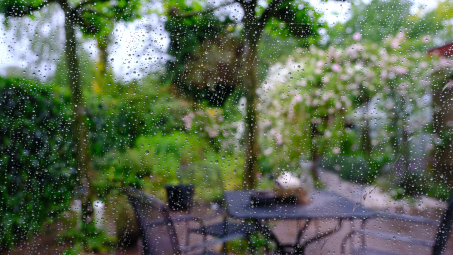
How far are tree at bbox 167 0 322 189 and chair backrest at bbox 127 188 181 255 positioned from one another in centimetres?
39

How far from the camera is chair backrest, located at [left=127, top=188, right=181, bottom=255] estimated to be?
115cm

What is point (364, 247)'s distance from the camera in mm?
1116

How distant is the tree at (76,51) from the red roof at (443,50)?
53.7 inches

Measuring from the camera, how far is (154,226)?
3.80ft

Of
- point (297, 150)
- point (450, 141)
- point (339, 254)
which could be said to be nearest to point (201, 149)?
point (297, 150)

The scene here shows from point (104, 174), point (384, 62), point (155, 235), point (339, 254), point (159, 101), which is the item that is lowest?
point (339, 254)

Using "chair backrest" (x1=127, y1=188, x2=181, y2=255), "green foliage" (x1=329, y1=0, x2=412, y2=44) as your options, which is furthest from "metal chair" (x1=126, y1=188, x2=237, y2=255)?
"green foliage" (x1=329, y1=0, x2=412, y2=44)

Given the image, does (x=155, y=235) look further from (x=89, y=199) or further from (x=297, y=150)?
(x=297, y=150)

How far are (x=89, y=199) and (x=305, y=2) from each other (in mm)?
1351

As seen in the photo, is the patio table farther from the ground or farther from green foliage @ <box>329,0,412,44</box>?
green foliage @ <box>329,0,412,44</box>

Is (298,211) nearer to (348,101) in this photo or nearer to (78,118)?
(348,101)

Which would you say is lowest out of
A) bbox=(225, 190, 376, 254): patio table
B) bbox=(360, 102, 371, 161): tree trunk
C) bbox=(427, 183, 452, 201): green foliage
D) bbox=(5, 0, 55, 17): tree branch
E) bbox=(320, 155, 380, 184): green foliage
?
bbox=(225, 190, 376, 254): patio table

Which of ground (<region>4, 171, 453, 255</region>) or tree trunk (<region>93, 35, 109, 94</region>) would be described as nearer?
ground (<region>4, 171, 453, 255</region>)

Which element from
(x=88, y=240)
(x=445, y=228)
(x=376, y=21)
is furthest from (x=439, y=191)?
(x=88, y=240)
